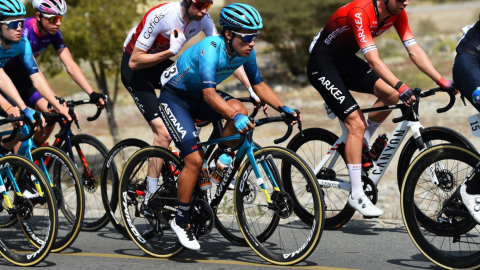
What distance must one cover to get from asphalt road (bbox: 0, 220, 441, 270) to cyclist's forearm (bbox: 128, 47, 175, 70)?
5.91ft

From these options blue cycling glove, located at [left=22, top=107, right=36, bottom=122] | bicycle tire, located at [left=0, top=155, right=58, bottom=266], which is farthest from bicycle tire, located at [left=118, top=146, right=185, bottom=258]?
blue cycling glove, located at [left=22, top=107, right=36, bottom=122]

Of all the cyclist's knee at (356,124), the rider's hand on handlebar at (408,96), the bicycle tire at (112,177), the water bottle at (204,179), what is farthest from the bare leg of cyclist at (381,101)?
the bicycle tire at (112,177)

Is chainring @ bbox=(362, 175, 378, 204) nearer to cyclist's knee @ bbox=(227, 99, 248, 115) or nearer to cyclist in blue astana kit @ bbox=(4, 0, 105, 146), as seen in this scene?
cyclist's knee @ bbox=(227, 99, 248, 115)

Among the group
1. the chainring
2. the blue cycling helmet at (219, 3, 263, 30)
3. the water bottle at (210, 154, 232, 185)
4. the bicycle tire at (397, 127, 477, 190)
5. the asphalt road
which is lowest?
the asphalt road

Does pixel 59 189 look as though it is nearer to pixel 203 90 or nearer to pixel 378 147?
pixel 203 90

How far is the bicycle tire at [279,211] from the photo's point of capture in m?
5.25

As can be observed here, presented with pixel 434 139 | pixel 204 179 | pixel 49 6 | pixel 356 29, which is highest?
pixel 49 6

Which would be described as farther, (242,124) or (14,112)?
(14,112)

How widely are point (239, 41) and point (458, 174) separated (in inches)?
88.7

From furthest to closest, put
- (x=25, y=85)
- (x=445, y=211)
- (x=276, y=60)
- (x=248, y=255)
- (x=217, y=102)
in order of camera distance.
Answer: (x=276, y=60), (x=25, y=85), (x=248, y=255), (x=217, y=102), (x=445, y=211)

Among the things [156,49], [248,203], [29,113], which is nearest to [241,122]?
[248,203]

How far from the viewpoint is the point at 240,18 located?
5.34 meters

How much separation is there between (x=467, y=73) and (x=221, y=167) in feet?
7.27

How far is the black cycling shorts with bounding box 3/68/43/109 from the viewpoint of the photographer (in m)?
7.47
